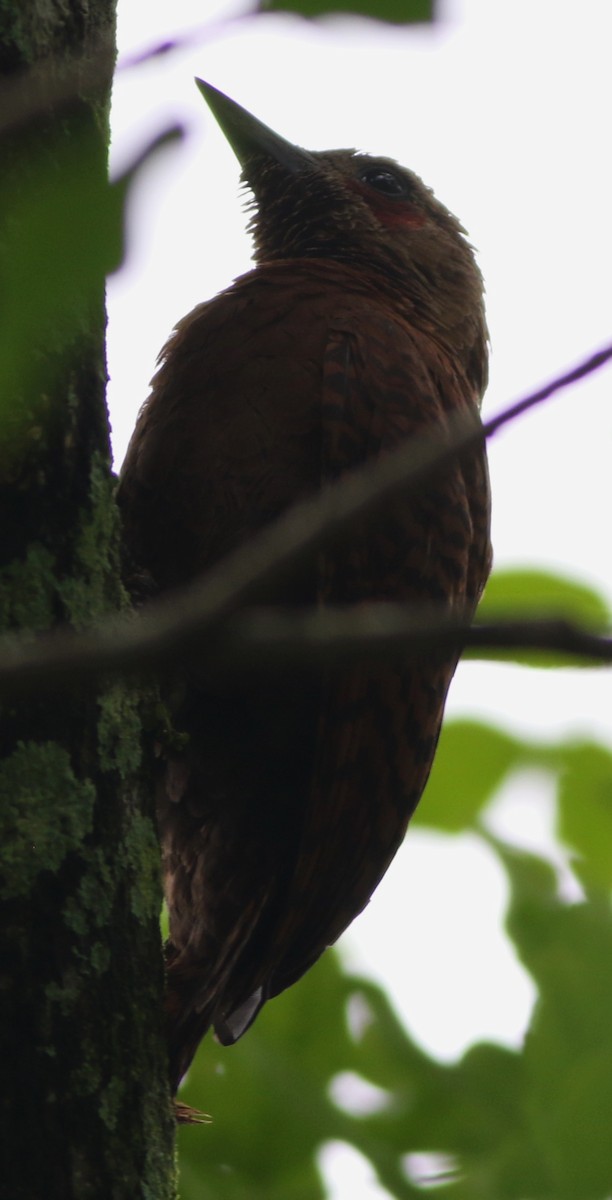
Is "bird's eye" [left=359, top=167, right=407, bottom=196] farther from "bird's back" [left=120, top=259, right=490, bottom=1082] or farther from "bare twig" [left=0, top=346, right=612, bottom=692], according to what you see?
"bare twig" [left=0, top=346, right=612, bottom=692]

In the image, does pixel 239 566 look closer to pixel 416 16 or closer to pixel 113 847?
pixel 416 16

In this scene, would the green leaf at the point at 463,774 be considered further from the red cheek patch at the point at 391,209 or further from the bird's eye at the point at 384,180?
the bird's eye at the point at 384,180

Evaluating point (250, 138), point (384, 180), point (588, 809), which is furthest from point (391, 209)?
point (588, 809)

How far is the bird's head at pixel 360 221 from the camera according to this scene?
441 cm

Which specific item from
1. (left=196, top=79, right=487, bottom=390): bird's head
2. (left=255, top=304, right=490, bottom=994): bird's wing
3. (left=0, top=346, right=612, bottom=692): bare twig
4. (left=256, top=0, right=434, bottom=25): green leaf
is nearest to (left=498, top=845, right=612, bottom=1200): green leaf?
(left=255, top=304, right=490, bottom=994): bird's wing

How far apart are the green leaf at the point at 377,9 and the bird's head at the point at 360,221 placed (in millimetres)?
3239

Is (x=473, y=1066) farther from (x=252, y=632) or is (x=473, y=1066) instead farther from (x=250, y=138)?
(x=250, y=138)

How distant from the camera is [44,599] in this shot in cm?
203

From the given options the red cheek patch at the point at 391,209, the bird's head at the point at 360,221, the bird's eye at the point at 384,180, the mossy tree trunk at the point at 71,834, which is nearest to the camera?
the mossy tree trunk at the point at 71,834

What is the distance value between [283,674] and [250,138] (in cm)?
238

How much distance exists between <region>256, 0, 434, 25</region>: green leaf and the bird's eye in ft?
12.4

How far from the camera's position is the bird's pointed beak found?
4.60 meters

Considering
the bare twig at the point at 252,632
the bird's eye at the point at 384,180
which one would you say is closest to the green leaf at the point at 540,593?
the bare twig at the point at 252,632

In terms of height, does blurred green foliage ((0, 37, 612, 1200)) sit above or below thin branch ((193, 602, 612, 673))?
below
